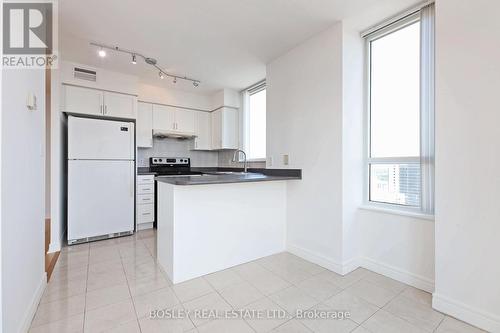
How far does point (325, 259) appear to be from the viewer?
2.47 m

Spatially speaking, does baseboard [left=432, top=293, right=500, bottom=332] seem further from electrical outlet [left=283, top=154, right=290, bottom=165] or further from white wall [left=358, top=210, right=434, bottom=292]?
electrical outlet [left=283, top=154, right=290, bottom=165]

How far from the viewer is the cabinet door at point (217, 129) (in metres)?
4.56

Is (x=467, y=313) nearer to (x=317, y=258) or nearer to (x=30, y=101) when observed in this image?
(x=317, y=258)

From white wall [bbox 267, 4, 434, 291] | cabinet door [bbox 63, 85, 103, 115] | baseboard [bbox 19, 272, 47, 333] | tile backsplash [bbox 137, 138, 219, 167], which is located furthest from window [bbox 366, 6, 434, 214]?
cabinet door [bbox 63, 85, 103, 115]

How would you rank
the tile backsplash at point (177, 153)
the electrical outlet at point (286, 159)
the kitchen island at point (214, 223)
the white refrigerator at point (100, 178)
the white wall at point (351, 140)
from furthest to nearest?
1. the tile backsplash at point (177, 153)
2. the white refrigerator at point (100, 178)
3. the electrical outlet at point (286, 159)
4. the white wall at point (351, 140)
5. the kitchen island at point (214, 223)

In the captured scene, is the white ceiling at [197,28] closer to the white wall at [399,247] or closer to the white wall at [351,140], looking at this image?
the white wall at [351,140]

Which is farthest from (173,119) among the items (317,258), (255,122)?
(317,258)

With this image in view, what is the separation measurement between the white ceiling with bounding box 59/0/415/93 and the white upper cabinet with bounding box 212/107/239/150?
4.00 ft

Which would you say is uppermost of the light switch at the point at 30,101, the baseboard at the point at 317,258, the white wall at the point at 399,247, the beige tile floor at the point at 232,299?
the light switch at the point at 30,101

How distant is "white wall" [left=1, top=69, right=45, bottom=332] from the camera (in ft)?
4.02

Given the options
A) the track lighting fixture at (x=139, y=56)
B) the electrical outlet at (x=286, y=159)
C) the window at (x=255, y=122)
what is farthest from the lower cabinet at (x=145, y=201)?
the electrical outlet at (x=286, y=159)

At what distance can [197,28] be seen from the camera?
2434 mm

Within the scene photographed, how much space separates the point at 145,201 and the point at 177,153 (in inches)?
51.6

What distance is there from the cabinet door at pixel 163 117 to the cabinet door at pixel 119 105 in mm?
546
